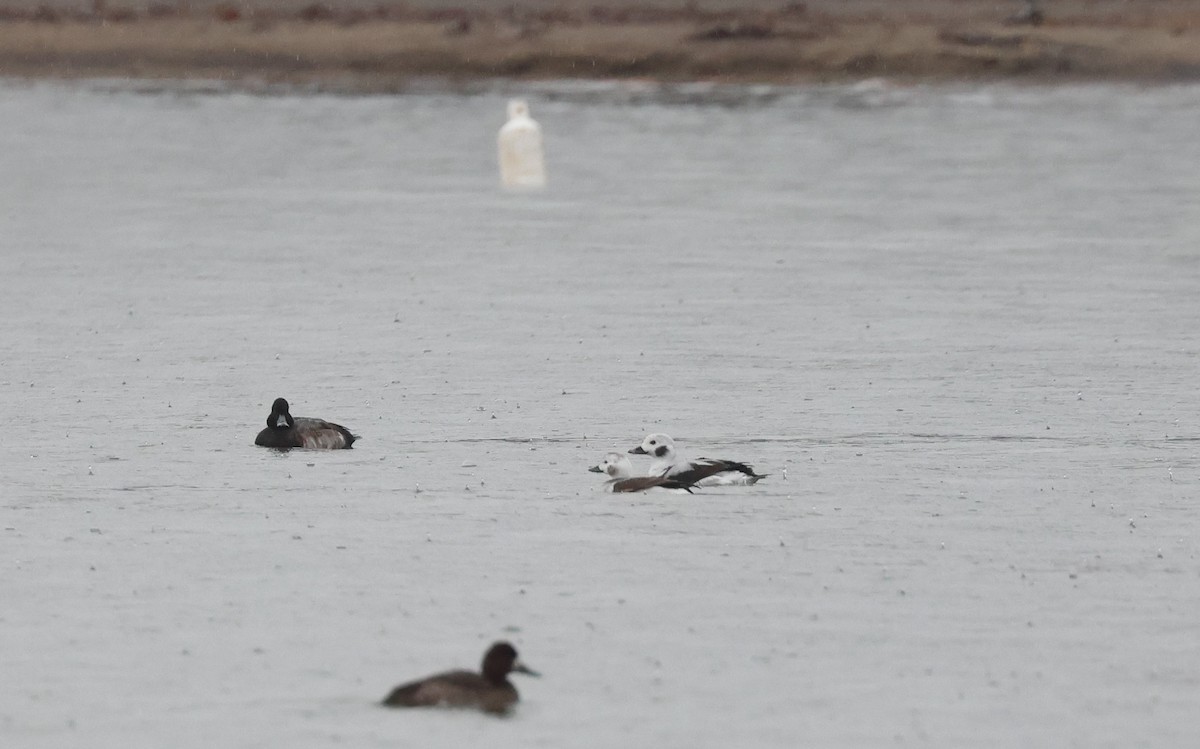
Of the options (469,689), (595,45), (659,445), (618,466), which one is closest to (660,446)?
(659,445)

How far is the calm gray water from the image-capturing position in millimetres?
9883

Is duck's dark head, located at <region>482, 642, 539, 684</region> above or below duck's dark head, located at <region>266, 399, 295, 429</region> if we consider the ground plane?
below

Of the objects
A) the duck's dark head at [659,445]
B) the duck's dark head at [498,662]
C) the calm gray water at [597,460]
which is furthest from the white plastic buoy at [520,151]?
the duck's dark head at [498,662]

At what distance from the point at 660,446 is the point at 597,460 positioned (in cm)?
80

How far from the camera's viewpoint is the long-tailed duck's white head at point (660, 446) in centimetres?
1397

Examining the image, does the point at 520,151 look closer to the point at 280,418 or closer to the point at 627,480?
the point at 280,418

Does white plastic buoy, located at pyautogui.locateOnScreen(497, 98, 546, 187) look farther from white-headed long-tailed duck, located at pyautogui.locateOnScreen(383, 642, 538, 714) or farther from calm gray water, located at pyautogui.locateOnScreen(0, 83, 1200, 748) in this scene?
white-headed long-tailed duck, located at pyautogui.locateOnScreen(383, 642, 538, 714)

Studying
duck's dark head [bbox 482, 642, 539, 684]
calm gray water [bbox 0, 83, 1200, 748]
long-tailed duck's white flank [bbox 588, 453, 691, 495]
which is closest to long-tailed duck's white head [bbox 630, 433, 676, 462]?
long-tailed duck's white flank [bbox 588, 453, 691, 495]

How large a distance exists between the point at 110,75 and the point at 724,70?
1599cm

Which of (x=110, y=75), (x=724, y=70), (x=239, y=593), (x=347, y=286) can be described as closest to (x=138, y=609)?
(x=239, y=593)

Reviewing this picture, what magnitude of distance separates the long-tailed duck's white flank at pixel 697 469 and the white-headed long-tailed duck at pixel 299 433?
2.08m

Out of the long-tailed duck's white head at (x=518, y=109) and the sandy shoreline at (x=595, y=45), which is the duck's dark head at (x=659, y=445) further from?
the sandy shoreline at (x=595, y=45)

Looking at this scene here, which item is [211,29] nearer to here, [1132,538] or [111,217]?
[111,217]

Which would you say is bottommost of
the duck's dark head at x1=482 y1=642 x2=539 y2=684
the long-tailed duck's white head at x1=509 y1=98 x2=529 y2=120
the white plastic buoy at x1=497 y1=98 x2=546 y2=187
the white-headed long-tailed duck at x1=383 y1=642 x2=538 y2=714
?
the white-headed long-tailed duck at x1=383 y1=642 x2=538 y2=714
